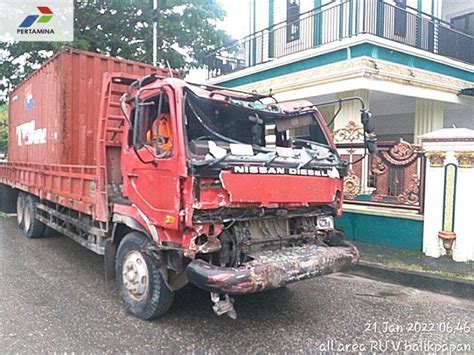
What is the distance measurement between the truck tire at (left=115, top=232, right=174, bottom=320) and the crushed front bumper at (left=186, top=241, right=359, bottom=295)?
659 millimetres

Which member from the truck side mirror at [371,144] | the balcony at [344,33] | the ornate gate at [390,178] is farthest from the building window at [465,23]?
the truck side mirror at [371,144]

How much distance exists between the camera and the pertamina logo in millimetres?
13898

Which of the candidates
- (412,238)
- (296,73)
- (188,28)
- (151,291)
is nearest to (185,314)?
(151,291)

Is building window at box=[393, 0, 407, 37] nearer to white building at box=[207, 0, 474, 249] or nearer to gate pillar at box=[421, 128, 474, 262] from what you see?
white building at box=[207, 0, 474, 249]

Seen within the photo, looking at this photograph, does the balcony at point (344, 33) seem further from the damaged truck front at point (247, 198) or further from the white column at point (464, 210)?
the damaged truck front at point (247, 198)

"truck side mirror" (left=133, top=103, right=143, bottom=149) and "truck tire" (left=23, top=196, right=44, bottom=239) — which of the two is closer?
"truck side mirror" (left=133, top=103, right=143, bottom=149)

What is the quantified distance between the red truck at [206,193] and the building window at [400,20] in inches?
263

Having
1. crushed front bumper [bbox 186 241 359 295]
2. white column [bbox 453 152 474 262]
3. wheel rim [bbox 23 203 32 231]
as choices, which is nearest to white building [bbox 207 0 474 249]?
white column [bbox 453 152 474 262]

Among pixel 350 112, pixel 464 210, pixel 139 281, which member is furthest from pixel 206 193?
pixel 350 112

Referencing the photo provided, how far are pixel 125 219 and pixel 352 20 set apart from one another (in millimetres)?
7552

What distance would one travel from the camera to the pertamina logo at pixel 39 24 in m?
13.9

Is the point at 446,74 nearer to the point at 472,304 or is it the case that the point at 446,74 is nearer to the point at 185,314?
the point at 472,304

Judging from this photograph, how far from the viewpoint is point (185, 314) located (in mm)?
→ 4574

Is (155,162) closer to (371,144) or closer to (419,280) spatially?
(371,144)
